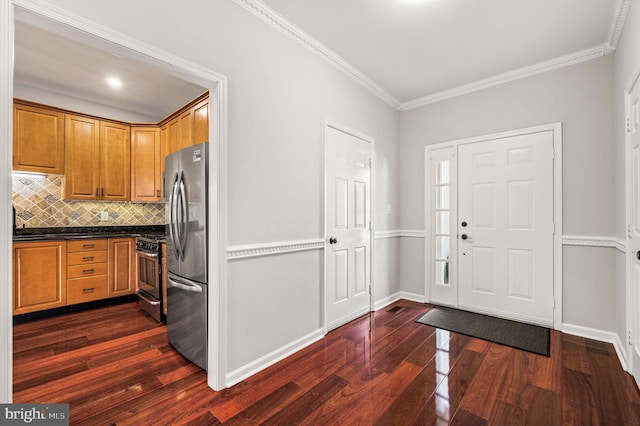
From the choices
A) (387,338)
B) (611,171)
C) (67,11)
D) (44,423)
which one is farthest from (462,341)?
(67,11)

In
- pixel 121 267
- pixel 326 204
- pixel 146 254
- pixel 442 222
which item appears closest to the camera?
pixel 326 204

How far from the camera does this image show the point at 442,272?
3.90 metres

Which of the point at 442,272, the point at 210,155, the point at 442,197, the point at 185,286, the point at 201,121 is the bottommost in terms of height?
the point at 442,272

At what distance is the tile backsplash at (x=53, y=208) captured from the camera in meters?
3.76

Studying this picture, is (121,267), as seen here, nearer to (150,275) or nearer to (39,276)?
(39,276)

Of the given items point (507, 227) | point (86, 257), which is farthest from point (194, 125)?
point (507, 227)

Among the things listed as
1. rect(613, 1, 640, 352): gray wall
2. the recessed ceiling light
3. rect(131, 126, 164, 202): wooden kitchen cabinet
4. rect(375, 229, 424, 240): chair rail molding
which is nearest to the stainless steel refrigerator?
the recessed ceiling light

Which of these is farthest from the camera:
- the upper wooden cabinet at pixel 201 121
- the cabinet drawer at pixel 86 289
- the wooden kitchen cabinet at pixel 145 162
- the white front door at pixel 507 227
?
the wooden kitchen cabinet at pixel 145 162

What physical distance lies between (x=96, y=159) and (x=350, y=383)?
14.3 ft

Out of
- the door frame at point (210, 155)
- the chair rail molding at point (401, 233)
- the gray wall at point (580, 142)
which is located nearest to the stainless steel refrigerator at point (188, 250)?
the door frame at point (210, 155)

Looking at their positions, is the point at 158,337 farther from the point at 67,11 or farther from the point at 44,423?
the point at 67,11

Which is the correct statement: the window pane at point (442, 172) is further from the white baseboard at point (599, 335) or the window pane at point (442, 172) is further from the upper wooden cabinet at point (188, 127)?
the upper wooden cabinet at point (188, 127)

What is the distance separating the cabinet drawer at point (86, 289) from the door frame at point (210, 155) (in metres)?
2.77

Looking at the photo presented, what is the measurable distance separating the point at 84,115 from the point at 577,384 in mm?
5911
